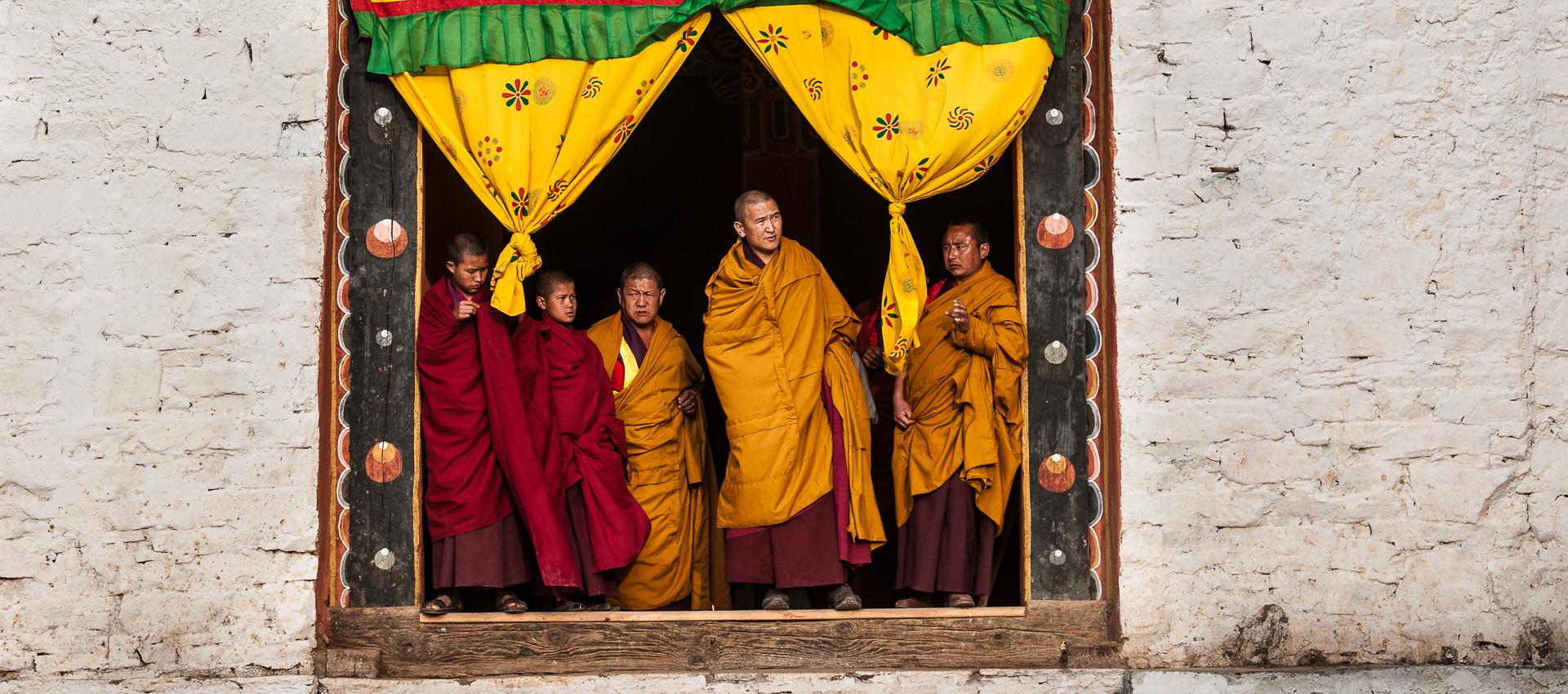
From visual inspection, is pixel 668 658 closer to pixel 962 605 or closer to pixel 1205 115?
pixel 962 605

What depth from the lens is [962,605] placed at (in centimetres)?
515

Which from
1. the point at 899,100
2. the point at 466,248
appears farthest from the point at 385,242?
the point at 899,100

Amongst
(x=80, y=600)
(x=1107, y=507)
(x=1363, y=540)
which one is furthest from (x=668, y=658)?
(x=1363, y=540)

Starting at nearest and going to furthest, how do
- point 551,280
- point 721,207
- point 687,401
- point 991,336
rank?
point 991,336 < point 551,280 < point 687,401 < point 721,207

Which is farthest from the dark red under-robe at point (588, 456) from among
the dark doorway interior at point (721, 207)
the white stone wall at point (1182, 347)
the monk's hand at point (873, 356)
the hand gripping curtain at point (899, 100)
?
the dark doorway interior at point (721, 207)

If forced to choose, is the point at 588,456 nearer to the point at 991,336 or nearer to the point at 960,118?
the point at 991,336

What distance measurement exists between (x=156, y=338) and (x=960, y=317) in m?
2.19

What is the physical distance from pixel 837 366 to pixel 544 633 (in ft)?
3.79

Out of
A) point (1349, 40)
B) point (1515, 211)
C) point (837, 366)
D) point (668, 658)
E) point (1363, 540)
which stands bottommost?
point (668, 658)

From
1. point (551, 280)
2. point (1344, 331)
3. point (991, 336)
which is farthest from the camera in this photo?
point (551, 280)

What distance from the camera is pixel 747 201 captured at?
535 centimetres

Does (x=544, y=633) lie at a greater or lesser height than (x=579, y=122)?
lesser

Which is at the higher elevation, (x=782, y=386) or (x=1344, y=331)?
(x=1344, y=331)

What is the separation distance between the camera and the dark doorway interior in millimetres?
7344
